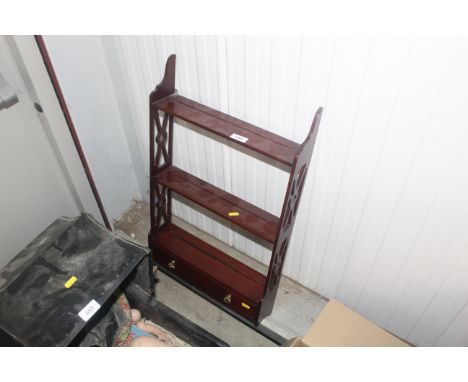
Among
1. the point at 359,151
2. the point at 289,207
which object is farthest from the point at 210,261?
the point at 359,151

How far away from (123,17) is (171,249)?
1.19 m

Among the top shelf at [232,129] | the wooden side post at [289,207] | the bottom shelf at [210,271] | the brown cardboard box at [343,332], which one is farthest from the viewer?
the bottom shelf at [210,271]

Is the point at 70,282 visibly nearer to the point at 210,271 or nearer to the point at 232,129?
the point at 210,271

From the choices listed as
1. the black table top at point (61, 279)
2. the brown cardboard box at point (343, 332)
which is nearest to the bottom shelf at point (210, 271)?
the brown cardboard box at point (343, 332)

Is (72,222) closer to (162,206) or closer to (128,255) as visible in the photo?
(128,255)

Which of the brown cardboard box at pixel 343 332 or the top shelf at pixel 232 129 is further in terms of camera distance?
the brown cardboard box at pixel 343 332

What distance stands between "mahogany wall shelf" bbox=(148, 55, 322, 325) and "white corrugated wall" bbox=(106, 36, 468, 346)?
76 millimetres

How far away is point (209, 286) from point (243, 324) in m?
0.31

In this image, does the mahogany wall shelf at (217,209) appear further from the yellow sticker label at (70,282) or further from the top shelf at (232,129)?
the yellow sticker label at (70,282)

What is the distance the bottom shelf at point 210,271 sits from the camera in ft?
6.49

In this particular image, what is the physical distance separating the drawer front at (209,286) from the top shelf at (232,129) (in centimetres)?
85

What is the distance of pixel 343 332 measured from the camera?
5.89 feet
